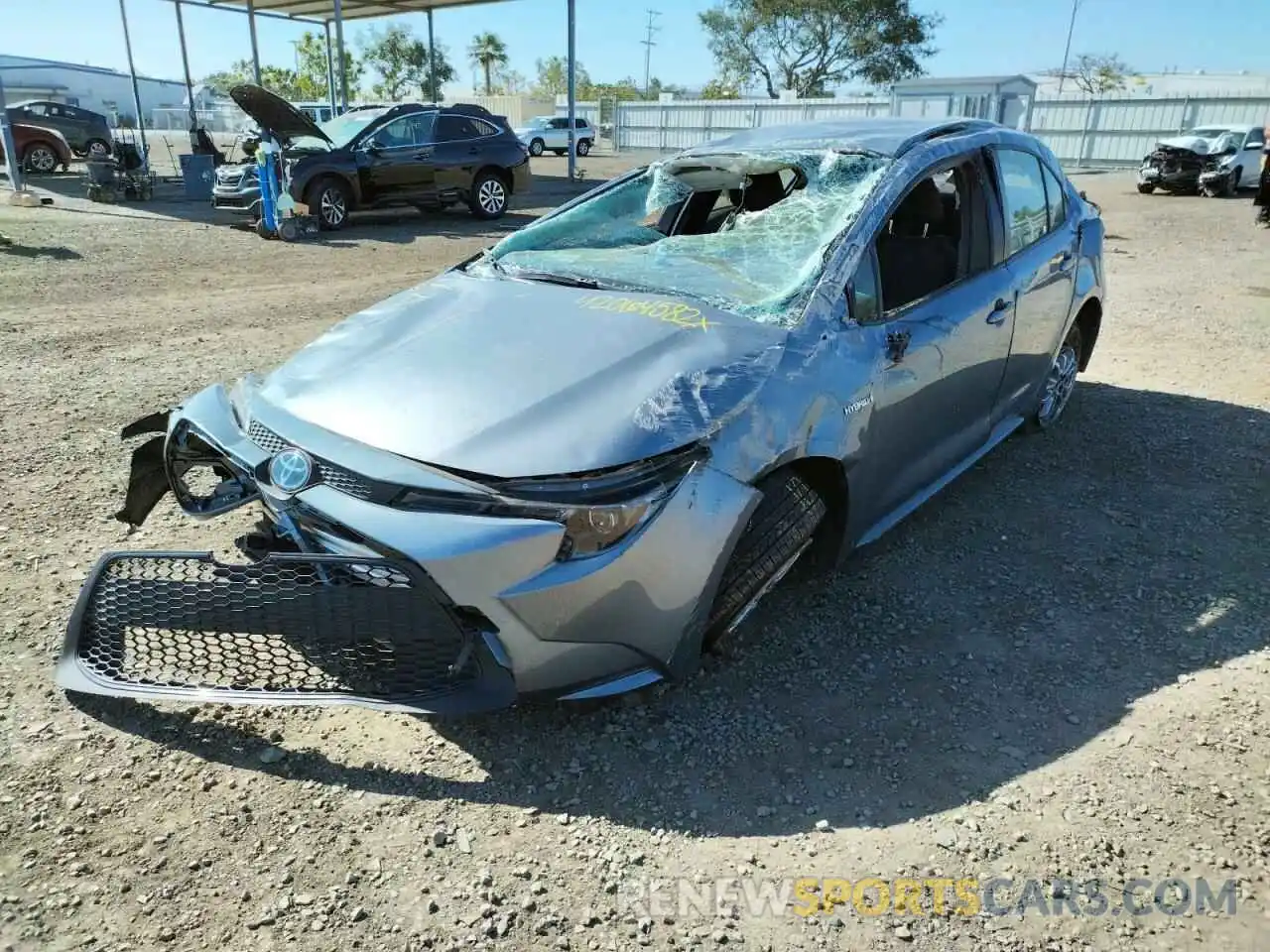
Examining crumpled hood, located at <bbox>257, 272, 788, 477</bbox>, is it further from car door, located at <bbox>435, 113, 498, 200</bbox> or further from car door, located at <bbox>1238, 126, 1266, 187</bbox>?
car door, located at <bbox>1238, 126, 1266, 187</bbox>

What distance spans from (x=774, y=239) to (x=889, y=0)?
191 ft

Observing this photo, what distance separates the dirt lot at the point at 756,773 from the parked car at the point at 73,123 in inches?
903

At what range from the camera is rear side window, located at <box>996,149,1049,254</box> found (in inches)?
154

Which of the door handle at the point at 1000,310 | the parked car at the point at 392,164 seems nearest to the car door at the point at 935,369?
the door handle at the point at 1000,310

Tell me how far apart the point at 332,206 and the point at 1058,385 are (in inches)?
417

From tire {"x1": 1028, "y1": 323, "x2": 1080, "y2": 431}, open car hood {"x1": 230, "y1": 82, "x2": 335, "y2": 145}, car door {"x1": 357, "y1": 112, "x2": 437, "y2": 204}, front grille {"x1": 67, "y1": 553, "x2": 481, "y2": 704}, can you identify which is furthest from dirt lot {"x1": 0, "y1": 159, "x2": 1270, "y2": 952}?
car door {"x1": 357, "y1": 112, "x2": 437, "y2": 204}

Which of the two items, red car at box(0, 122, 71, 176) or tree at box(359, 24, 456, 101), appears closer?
red car at box(0, 122, 71, 176)

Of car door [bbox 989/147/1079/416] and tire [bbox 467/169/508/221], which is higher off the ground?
car door [bbox 989/147/1079/416]

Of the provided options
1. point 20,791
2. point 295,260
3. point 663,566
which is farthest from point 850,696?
point 295,260

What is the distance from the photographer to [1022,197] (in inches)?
162

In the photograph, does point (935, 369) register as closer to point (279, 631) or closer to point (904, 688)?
point (904, 688)

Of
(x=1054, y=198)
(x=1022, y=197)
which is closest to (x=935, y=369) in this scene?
(x=1022, y=197)

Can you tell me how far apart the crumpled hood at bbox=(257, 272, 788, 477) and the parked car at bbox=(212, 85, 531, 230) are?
1001 centimetres

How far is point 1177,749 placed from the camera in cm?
255
